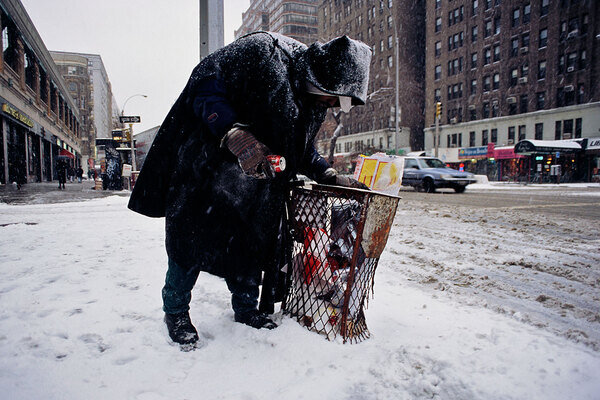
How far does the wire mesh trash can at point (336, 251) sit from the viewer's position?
1.86 metres

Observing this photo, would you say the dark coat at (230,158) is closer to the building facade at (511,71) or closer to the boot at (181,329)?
the boot at (181,329)

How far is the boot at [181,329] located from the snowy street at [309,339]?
5 centimetres

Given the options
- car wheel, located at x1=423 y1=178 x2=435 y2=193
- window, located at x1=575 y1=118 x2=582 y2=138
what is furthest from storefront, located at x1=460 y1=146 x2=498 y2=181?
car wheel, located at x1=423 y1=178 x2=435 y2=193

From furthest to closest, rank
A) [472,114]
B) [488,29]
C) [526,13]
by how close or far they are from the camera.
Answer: [472,114], [488,29], [526,13]

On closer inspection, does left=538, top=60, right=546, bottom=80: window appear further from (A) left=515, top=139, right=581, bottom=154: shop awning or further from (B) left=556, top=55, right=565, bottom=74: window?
(A) left=515, top=139, right=581, bottom=154: shop awning

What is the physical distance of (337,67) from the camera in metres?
1.73

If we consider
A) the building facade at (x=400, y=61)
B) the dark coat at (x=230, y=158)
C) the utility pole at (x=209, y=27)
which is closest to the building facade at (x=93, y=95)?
the building facade at (x=400, y=61)

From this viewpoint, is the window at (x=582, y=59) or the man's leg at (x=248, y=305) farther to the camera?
the window at (x=582, y=59)

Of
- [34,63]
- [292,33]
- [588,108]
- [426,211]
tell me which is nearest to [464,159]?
[588,108]

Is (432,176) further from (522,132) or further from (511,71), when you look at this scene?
(511,71)

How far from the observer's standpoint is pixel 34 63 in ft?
80.6

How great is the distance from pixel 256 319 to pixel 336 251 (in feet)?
2.14

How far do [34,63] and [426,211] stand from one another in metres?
28.6

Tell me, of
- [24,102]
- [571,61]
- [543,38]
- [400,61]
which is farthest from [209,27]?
[400,61]
